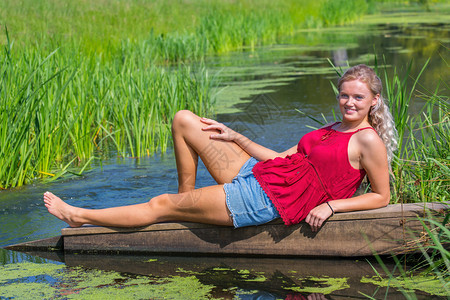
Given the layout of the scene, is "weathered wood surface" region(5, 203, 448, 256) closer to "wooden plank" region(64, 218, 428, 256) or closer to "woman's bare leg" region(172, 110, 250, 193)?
"wooden plank" region(64, 218, 428, 256)

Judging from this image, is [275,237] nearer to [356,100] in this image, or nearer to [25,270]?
[356,100]

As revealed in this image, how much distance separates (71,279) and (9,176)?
1553 mm

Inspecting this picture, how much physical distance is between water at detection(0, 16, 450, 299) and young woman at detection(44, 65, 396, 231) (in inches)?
8.6

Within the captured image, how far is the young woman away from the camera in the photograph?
2623mm

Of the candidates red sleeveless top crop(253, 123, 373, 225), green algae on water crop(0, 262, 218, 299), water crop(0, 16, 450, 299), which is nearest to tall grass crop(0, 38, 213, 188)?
water crop(0, 16, 450, 299)

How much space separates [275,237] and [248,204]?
23 cm

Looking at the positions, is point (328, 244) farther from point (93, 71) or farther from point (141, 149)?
point (93, 71)

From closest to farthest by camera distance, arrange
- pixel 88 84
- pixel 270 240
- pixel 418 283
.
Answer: pixel 418 283, pixel 270 240, pixel 88 84

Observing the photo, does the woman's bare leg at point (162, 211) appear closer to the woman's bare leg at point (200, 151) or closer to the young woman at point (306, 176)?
the young woman at point (306, 176)

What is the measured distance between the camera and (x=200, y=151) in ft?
9.46

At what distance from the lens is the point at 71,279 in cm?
265

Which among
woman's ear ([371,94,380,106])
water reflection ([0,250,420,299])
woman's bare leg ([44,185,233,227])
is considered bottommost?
water reflection ([0,250,420,299])

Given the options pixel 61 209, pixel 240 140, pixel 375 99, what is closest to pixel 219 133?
pixel 240 140

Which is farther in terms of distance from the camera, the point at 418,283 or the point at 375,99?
the point at 375,99
